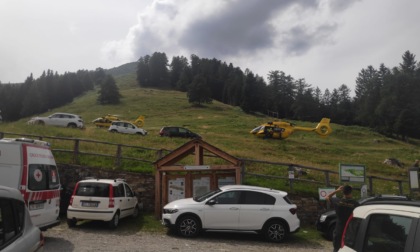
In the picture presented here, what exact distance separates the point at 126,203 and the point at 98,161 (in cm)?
529

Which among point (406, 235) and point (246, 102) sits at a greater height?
point (246, 102)

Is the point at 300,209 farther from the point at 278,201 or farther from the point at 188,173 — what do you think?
the point at 188,173

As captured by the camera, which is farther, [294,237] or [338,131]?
[338,131]

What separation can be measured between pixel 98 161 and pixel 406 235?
1643 cm

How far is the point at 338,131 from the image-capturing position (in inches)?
2675

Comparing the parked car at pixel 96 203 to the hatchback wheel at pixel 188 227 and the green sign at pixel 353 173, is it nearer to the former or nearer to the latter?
the hatchback wheel at pixel 188 227

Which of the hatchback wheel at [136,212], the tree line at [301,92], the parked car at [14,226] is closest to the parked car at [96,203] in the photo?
the hatchback wheel at [136,212]

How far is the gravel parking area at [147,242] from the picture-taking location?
10.0m

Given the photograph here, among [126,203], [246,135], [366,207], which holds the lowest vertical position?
[126,203]

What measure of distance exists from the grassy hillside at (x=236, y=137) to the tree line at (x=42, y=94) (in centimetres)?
428

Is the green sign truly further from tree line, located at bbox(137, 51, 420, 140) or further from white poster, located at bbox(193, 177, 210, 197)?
tree line, located at bbox(137, 51, 420, 140)

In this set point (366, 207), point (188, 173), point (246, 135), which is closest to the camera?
point (366, 207)

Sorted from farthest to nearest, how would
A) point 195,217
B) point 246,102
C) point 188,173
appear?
point 246,102, point 188,173, point 195,217

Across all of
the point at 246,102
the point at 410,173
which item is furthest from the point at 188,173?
the point at 246,102
